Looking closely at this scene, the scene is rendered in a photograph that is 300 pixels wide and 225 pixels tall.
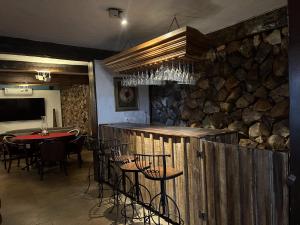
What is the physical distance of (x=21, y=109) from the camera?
28.1ft

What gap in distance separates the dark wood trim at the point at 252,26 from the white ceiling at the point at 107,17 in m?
0.07

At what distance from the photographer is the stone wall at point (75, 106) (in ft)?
25.1

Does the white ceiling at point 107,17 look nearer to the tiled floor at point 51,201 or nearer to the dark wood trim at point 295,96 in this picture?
the dark wood trim at point 295,96

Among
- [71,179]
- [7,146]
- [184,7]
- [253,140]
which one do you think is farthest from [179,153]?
[7,146]

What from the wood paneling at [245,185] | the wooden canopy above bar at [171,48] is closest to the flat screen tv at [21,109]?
the wooden canopy above bar at [171,48]

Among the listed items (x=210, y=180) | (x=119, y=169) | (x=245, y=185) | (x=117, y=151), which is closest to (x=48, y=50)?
(x=117, y=151)

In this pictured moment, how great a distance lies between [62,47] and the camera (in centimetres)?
371

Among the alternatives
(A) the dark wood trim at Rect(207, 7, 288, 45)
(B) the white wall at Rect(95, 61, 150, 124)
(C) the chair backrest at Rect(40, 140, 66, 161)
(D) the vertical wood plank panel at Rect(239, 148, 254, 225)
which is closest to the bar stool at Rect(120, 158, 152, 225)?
(D) the vertical wood plank panel at Rect(239, 148, 254, 225)

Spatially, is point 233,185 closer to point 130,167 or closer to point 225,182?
point 225,182

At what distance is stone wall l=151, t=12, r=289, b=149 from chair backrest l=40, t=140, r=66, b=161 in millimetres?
2665

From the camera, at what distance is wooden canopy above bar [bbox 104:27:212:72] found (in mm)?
2283

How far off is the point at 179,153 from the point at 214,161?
485 mm

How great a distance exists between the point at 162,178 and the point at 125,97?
2.55m

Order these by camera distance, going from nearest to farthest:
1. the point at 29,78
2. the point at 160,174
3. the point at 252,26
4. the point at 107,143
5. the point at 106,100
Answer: the point at 160,174 → the point at 252,26 → the point at 107,143 → the point at 106,100 → the point at 29,78
